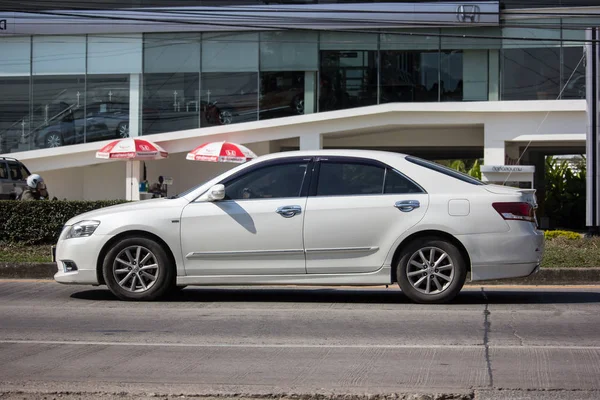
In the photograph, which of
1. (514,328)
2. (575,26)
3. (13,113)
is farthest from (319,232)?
(13,113)

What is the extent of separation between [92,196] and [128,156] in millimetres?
7119

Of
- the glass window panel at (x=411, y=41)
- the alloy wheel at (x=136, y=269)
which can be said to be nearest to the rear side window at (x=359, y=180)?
the alloy wheel at (x=136, y=269)

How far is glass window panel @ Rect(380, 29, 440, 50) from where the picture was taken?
2739cm

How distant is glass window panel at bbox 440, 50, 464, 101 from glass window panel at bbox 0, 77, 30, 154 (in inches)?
560

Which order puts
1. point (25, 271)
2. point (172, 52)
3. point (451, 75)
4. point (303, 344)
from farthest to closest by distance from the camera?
point (172, 52), point (451, 75), point (25, 271), point (303, 344)

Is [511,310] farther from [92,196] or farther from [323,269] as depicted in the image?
[92,196]

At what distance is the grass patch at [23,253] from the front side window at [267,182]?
5.32 metres

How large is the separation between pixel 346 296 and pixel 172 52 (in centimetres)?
1988

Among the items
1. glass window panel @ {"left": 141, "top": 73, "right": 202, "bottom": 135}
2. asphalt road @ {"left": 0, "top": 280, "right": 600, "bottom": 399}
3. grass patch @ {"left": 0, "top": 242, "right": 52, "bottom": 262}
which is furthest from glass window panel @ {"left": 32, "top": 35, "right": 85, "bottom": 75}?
asphalt road @ {"left": 0, "top": 280, "right": 600, "bottom": 399}

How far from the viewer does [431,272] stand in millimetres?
9133

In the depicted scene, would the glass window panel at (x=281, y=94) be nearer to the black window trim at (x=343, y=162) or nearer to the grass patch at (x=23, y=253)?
the grass patch at (x=23, y=253)

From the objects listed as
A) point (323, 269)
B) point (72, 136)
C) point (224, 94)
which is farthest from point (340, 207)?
point (72, 136)

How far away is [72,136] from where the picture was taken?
29.6 metres

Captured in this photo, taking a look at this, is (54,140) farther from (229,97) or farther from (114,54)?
(229,97)
